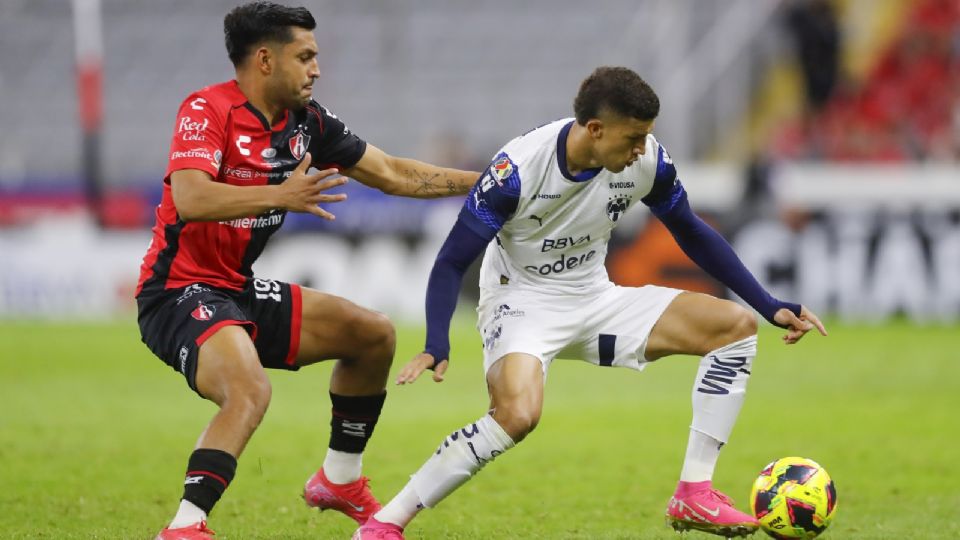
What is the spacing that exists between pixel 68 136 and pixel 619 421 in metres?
17.8

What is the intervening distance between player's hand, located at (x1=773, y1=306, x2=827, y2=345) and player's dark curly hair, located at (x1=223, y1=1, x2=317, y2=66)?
2.66 metres

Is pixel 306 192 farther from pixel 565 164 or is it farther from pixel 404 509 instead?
pixel 404 509

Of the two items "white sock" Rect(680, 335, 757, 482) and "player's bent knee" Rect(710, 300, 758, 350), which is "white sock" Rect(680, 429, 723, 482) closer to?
"white sock" Rect(680, 335, 757, 482)

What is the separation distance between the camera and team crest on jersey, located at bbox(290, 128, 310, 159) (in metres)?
6.59

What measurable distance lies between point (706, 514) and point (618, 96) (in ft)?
6.41

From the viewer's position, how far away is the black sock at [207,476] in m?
5.75

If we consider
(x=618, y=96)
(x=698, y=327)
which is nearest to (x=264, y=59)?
(x=618, y=96)

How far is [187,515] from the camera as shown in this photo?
5.73 m

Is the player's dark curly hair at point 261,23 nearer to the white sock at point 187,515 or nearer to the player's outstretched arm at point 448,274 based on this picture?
the player's outstretched arm at point 448,274

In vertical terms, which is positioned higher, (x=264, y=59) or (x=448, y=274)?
(x=264, y=59)

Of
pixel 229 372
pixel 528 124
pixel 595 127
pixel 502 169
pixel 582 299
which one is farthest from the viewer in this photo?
pixel 528 124

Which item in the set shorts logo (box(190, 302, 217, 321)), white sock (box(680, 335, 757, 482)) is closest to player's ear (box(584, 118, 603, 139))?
white sock (box(680, 335, 757, 482))

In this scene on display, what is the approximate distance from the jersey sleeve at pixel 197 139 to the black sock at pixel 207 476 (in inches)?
48.1

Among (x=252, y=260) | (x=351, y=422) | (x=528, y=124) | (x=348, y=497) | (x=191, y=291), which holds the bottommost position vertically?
(x=348, y=497)
